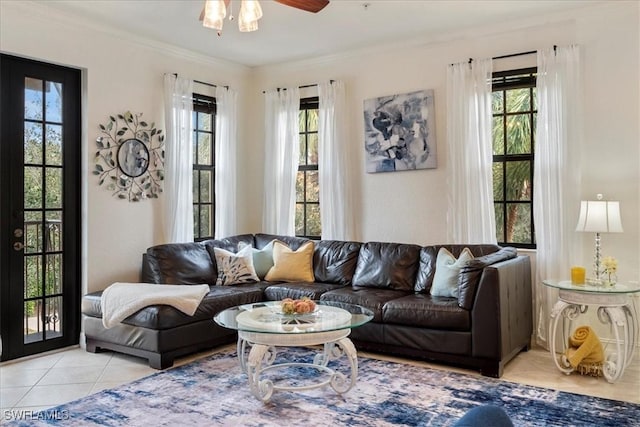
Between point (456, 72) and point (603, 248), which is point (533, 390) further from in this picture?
point (456, 72)

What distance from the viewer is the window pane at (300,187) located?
239 inches

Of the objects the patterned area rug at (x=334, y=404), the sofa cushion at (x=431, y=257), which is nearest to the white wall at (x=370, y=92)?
the sofa cushion at (x=431, y=257)

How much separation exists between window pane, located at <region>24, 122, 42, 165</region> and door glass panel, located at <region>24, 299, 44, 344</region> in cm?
116

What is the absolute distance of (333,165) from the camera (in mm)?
5637

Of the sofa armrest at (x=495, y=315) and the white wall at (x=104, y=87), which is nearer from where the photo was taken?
the sofa armrest at (x=495, y=315)

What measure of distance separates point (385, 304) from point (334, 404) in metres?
1.18

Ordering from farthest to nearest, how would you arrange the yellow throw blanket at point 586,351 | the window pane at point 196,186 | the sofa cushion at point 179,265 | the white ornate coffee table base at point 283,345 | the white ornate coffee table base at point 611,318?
the window pane at point 196,186, the sofa cushion at point 179,265, the yellow throw blanket at point 586,351, the white ornate coffee table base at point 611,318, the white ornate coffee table base at point 283,345

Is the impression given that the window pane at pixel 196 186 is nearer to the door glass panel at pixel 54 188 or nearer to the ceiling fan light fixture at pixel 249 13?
the door glass panel at pixel 54 188

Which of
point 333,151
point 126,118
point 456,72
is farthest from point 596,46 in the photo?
point 126,118

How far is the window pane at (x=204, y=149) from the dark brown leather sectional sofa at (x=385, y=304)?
3.35 ft

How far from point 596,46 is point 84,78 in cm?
430

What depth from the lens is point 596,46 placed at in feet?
14.2

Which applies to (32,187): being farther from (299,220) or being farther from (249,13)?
(299,220)

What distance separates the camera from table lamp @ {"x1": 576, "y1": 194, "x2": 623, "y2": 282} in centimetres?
387
